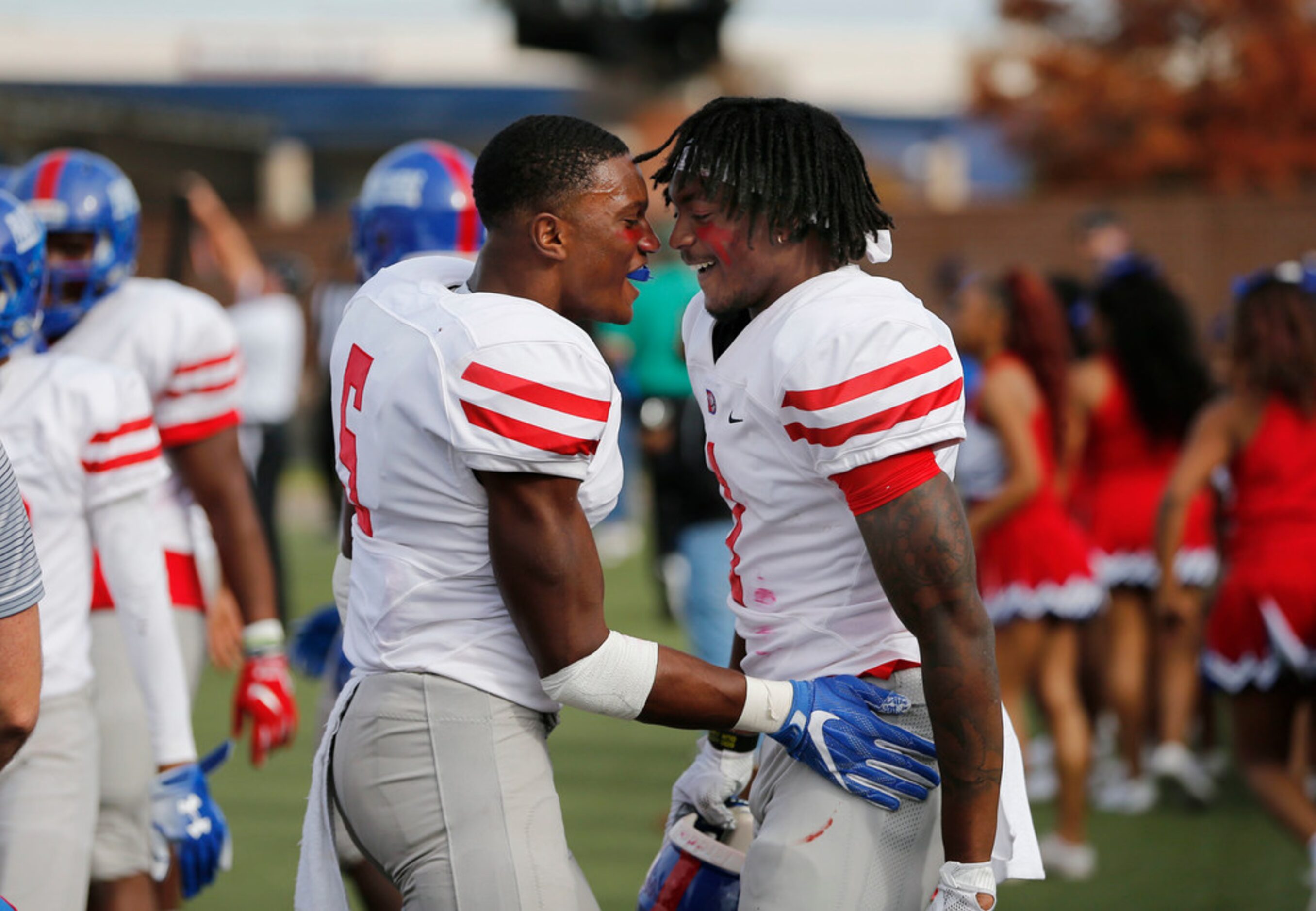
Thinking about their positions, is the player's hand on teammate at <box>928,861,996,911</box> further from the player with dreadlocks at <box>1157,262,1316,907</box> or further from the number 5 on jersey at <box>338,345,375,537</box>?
the player with dreadlocks at <box>1157,262,1316,907</box>

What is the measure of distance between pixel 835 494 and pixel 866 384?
9.3 inches

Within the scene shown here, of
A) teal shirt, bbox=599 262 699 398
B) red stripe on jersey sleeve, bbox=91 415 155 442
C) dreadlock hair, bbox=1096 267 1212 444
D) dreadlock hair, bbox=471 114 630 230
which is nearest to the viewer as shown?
dreadlock hair, bbox=471 114 630 230

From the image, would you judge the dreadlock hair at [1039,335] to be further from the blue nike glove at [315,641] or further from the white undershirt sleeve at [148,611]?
the white undershirt sleeve at [148,611]

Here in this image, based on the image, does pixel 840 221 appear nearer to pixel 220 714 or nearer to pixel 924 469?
pixel 924 469

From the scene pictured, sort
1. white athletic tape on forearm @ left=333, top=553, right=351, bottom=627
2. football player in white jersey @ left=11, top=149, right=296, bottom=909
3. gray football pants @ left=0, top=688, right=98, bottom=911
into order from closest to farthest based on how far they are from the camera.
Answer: gray football pants @ left=0, top=688, right=98, bottom=911 → white athletic tape on forearm @ left=333, top=553, right=351, bottom=627 → football player in white jersey @ left=11, top=149, right=296, bottom=909

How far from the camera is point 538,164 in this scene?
2.59m

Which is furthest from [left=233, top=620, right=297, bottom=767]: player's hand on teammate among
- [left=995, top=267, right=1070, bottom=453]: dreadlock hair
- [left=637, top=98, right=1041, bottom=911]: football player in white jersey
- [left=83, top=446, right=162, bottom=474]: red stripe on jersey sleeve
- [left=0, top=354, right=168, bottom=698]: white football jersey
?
[left=995, top=267, right=1070, bottom=453]: dreadlock hair

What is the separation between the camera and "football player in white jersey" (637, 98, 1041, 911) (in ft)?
7.92

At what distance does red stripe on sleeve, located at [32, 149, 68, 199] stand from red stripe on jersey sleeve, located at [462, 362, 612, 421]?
2.18 meters

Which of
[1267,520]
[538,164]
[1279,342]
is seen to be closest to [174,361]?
[538,164]

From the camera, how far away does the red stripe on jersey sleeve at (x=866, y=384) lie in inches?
94.1

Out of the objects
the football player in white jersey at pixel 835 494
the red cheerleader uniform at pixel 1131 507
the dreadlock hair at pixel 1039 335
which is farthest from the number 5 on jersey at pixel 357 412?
the red cheerleader uniform at pixel 1131 507

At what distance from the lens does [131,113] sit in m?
24.6

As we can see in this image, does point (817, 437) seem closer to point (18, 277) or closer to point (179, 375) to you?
point (18, 277)
